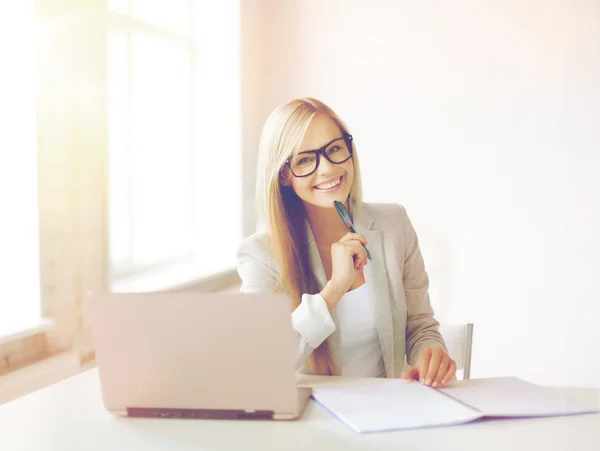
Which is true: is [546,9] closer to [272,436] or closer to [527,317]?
[527,317]

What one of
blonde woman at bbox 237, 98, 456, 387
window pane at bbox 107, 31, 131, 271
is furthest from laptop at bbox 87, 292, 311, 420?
window pane at bbox 107, 31, 131, 271

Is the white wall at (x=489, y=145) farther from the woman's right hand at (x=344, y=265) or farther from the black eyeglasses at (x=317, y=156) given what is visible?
the woman's right hand at (x=344, y=265)

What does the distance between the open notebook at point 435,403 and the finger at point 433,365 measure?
20mm

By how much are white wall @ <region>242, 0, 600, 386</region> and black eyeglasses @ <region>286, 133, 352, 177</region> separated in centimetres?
148

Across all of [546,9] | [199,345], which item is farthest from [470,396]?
[546,9]

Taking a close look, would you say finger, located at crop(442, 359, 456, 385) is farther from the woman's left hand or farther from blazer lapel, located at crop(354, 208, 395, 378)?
blazer lapel, located at crop(354, 208, 395, 378)

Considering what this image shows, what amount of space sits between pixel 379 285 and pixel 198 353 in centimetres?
85

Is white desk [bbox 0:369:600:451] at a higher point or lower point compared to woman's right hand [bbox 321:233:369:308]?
lower

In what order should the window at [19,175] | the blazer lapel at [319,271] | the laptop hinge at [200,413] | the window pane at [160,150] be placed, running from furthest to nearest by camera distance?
the window pane at [160,150] → the window at [19,175] → the blazer lapel at [319,271] → the laptop hinge at [200,413]

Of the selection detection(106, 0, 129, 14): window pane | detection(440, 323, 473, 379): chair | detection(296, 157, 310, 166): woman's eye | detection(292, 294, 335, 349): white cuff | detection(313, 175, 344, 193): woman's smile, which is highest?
detection(106, 0, 129, 14): window pane

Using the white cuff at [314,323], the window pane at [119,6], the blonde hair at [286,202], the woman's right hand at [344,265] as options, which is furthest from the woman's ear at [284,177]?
the window pane at [119,6]

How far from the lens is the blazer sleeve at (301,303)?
4.76 feet

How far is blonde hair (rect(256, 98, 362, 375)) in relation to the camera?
1722 mm

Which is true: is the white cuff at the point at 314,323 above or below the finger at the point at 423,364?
above
